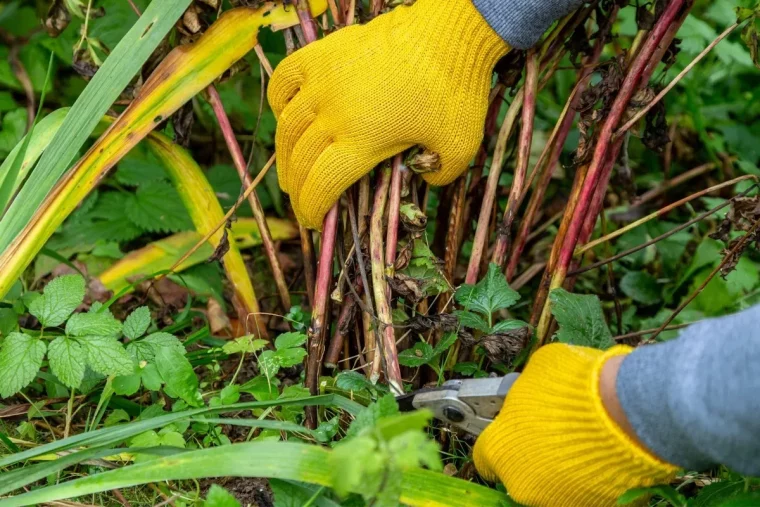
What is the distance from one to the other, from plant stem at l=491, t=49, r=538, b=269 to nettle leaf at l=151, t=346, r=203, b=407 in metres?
0.73

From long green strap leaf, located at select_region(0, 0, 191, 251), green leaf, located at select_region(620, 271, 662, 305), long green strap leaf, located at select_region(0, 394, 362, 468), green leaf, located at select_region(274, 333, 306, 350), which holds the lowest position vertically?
green leaf, located at select_region(620, 271, 662, 305)

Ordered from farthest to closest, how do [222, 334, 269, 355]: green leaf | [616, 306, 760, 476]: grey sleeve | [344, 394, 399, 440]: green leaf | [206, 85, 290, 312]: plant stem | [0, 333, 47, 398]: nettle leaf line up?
[206, 85, 290, 312]: plant stem < [222, 334, 269, 355]: green leaf < [0, 333, 47, 398]: nettle leaf < [344, 394, 399, 440]: green leaf < [616, 306, 760, 476]: grey sleeve

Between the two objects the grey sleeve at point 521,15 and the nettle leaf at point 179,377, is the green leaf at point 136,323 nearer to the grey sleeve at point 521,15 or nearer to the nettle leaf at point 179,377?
the nettle leaf at point 179,377

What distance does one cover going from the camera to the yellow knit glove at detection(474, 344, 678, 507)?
1133 millimetres

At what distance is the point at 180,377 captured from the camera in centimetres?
153

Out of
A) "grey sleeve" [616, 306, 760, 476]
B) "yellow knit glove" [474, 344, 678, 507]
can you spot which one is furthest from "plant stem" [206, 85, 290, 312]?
"grey sleeve" [616, 306, 760, 476]

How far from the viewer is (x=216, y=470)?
1178 mm

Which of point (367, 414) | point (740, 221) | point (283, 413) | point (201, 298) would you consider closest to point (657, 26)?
point (740, 221)

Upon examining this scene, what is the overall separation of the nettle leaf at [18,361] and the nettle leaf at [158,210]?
69 centimetres

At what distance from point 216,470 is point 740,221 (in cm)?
118

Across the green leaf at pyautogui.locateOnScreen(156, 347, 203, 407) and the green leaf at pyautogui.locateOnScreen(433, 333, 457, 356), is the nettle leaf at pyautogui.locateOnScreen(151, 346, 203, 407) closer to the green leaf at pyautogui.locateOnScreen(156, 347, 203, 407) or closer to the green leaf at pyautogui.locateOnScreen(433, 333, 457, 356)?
the green leaf at pyautogui.locateOnScreen(156, 347, 203, 407)

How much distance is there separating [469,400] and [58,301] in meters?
0.90

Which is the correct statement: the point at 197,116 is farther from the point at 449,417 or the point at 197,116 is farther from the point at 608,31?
the point at 449,417

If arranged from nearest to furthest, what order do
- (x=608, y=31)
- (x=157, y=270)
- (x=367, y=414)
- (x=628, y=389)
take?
→ (x=628, y=389)
(x=367, y=414)
(x=608, y=31)
(x=157, y=270)
